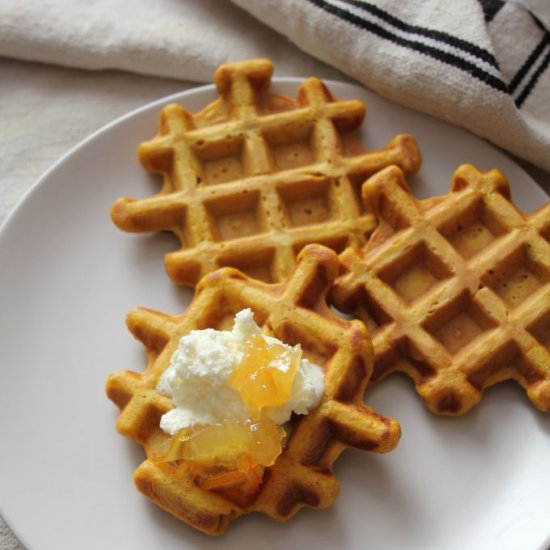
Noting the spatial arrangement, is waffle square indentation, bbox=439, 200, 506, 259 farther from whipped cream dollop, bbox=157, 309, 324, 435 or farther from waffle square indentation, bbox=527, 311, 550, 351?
whipped cream dollop, bbox=157, 309, 324, 435

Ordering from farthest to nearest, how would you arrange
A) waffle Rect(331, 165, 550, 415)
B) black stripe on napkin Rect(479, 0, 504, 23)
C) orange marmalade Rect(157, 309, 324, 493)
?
black stripe on napkin Rect(479, 0, 504, 23) → waffle Rect(331, 165, 550, 415) → orange marmalade Rect(157, 309, 324, 493)

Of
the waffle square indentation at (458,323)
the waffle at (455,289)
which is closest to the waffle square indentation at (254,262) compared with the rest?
the waffle at (455,289)

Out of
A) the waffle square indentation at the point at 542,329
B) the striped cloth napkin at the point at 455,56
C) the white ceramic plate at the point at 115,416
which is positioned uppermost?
the striped cloth napkin at the point at 455,56

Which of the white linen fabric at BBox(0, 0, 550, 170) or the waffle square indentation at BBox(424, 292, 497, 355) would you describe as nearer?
the waffle square indentation at BBox(424, 292, 497, 355)

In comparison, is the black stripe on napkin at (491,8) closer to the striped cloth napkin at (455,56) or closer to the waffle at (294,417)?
the striped cloth napkin at (455,56)

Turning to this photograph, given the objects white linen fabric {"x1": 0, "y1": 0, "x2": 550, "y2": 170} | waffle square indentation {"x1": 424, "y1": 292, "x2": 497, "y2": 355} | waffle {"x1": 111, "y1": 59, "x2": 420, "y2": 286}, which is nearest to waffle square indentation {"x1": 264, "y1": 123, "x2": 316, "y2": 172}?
waffle {"x1": 111, "y1": 59, "x2": 420, "y2": 286}

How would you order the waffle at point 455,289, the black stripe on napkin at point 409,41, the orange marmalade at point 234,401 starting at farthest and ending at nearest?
the black stripe on napkin at point 409,41, the waffle at point 455,289, the orange marmalade at point 234,401
